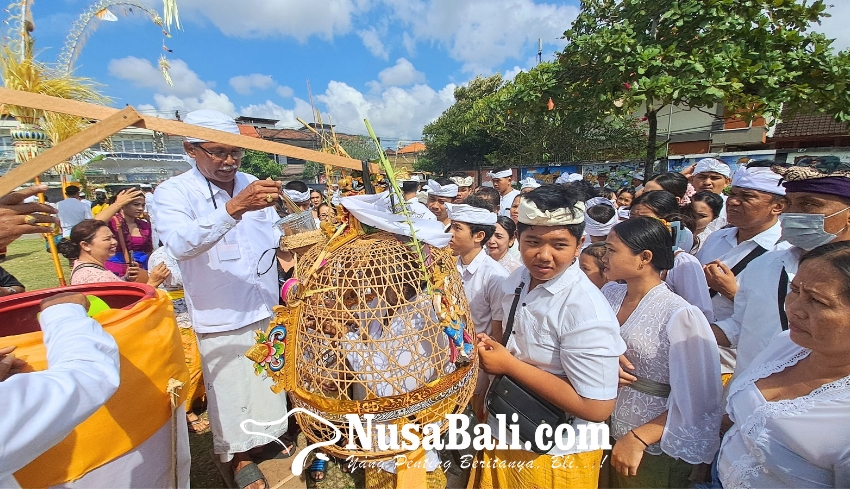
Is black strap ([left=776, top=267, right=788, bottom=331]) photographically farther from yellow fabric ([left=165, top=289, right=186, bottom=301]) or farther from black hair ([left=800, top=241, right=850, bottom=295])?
yellow fabric ([left=165, top=289, right=186, bottom=301])

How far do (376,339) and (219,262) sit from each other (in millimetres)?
1472

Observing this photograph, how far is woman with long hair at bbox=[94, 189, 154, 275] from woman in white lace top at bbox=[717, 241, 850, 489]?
6125mm

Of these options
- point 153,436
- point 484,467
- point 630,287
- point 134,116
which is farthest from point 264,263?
point 630,287

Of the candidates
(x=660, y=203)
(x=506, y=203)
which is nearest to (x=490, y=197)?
(x=506, y=203)

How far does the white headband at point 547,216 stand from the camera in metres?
1.86

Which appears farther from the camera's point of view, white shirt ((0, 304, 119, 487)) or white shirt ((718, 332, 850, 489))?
white shirt ((718, 332, 850, 489))

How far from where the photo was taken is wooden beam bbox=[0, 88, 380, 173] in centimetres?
111

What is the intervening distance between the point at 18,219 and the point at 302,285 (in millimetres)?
1045

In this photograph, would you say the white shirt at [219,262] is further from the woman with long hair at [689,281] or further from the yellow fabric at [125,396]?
the woman with long hair at [689,281]

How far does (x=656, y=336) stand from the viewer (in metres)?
2.00

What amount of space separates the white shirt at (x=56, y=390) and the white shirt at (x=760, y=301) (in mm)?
2902

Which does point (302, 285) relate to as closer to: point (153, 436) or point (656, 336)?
point (153, 436)

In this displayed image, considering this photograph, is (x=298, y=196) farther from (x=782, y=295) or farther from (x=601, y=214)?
(x=782, y=295)

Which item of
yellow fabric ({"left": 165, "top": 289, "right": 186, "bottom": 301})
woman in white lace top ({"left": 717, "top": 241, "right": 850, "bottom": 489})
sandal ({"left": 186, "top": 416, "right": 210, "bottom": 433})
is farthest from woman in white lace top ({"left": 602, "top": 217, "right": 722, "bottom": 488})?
yellow fabric ({"left": 165, "top": 289, "right": 186, "bottom": 301})
